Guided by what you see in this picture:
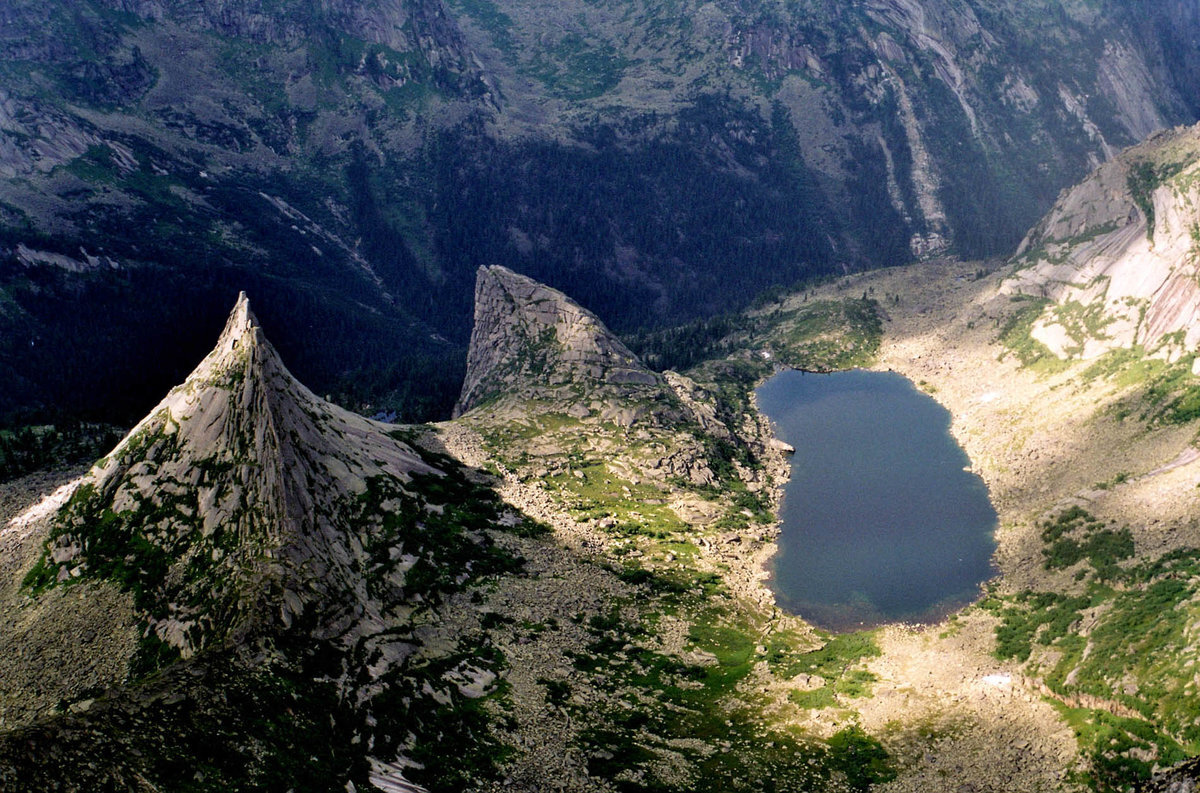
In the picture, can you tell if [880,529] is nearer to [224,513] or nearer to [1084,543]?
[1084,543]

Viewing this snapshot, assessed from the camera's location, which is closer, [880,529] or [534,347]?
[880,529]

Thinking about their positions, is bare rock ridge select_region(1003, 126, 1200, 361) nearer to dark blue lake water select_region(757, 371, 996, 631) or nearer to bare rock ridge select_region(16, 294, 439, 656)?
dark blue lake water select_region(757, 371, 996, 631)

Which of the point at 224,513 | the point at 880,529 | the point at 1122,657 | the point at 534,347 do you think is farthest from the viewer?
the point at 534,347

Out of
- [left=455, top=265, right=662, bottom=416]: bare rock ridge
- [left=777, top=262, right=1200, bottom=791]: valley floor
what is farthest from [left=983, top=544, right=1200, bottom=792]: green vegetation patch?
[left=455, top=265, right=662, bottom=416]: bare rock ridge

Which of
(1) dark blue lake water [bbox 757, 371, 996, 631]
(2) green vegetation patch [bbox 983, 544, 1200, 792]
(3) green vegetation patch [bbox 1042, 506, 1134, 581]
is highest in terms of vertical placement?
(1) dark blue lake water [bbox 757, 371, 996, 631]

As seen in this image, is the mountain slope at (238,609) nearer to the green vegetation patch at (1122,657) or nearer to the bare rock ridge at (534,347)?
the green vegetation patch at (1122,657)

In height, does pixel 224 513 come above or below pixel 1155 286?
above

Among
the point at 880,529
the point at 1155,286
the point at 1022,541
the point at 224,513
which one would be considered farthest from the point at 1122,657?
the point at 1155,286
